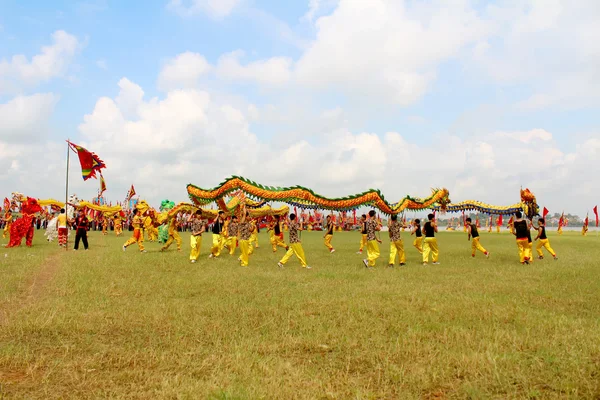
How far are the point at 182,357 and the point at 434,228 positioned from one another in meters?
11.8

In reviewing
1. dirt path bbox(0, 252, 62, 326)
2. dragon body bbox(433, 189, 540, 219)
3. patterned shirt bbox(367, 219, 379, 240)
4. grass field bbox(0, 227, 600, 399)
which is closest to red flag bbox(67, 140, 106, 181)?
dirt path bbox(0, 252, 62, 326)

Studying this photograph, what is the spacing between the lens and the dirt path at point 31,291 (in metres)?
7.59

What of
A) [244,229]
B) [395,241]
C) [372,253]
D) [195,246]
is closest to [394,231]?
[395,241]

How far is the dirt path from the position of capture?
24.9 feet

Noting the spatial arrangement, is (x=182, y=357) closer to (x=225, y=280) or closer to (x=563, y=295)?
(x=225, y=280)

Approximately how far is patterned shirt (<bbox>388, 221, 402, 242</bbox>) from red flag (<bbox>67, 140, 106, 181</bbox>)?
14.9 metres

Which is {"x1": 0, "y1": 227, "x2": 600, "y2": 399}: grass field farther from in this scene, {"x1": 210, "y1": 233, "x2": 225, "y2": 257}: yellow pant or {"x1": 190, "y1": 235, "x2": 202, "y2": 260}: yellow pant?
{"x1": 210, "y1": 233, "x2": 225, "y2": 257}: yellow pant

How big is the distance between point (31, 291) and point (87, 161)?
12920mm

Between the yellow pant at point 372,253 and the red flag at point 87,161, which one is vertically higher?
the red flag at point 87,161

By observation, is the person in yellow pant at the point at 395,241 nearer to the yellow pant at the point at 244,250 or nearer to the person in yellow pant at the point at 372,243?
the person in yellow pant at the point at 372,243

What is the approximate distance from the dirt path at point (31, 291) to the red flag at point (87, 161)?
285 inches

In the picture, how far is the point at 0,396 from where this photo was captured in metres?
4.14

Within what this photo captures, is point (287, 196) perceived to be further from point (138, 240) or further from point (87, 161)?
point (87, 161)

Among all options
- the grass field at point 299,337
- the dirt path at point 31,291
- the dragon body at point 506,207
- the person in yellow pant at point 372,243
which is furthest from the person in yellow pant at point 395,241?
the dragon body at point 506,207
